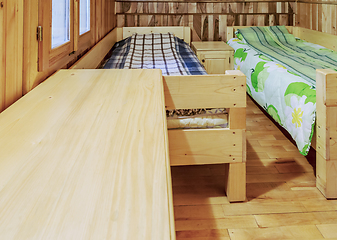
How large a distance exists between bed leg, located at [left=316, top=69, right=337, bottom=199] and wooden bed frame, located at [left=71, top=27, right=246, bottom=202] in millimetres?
395

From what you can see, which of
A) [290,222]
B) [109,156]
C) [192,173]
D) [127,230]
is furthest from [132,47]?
[127,230]

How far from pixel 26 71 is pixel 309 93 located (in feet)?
4.80

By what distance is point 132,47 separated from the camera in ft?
→ 9.70

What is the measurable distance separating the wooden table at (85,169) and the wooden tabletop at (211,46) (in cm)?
252

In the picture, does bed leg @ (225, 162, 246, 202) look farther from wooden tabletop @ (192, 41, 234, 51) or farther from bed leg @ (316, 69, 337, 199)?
wooden tabletop @ (192, 41, 234, 51)

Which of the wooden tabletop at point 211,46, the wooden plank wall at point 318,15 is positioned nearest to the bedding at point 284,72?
the wooden tabletop at point 211,46

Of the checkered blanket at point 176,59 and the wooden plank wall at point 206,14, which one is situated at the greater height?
the wooden plank wall at point 206,14

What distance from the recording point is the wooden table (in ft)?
1.25

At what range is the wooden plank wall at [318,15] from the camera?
121 inches

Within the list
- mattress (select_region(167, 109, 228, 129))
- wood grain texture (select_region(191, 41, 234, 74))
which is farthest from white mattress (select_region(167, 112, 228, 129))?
wood grain texture (select_region(191, 41, 234, 74))

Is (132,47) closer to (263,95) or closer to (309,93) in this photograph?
(263,95)

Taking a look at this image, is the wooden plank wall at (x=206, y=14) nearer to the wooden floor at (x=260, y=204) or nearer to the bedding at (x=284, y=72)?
the bedding at (x=284, y=72)

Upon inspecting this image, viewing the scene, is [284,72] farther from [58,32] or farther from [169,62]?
[58,32]

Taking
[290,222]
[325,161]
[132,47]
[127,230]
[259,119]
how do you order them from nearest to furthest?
1. [127,230]
2. [290,222]
3. [325,161]
4. [259,119]
5. [132,47]
